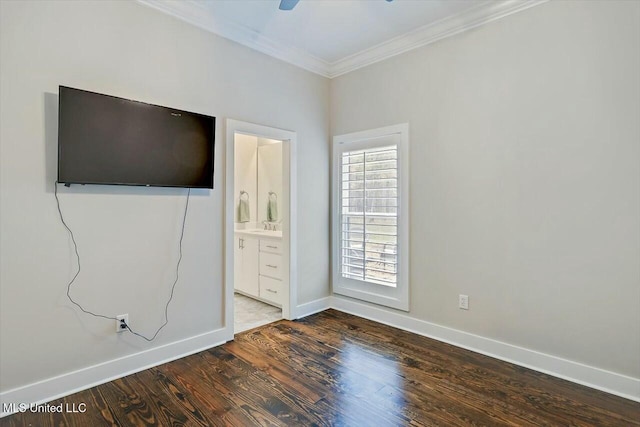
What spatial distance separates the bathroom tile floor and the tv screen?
1568 mm

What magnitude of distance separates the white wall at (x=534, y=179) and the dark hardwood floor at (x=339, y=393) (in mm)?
390

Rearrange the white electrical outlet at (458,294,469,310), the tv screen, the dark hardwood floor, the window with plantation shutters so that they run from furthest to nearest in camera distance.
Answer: the window with plantation shutters < the white electrical outlet at (458,294,469,310) < the tv screen < the dark hardwood floor

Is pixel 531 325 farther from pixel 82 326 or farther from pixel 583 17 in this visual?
pixel 82 326

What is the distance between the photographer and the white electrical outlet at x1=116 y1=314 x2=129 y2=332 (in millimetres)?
2459

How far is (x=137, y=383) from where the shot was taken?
2.36 m

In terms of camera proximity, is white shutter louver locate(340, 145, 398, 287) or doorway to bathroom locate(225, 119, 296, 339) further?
white shutter louver locate(340, 145, 398, 287)

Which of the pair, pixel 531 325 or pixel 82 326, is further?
pixel 531 325

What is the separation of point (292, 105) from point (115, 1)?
174 cm

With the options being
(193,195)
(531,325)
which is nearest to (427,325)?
(531,325)

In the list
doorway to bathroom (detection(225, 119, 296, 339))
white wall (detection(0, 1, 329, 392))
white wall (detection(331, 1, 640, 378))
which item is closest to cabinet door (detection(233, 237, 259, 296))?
doorway to bathroom (detection(225, 119, 296, 339))

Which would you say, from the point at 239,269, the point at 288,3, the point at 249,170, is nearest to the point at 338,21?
the point at 288,3

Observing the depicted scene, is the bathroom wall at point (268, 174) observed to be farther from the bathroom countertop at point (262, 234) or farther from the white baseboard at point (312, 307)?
the white baseboard at point (312, 307)

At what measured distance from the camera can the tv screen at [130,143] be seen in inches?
84.4

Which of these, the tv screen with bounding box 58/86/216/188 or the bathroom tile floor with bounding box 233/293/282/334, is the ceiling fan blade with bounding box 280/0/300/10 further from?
the bathroom tile floor with bounding box 233/293/282/334
